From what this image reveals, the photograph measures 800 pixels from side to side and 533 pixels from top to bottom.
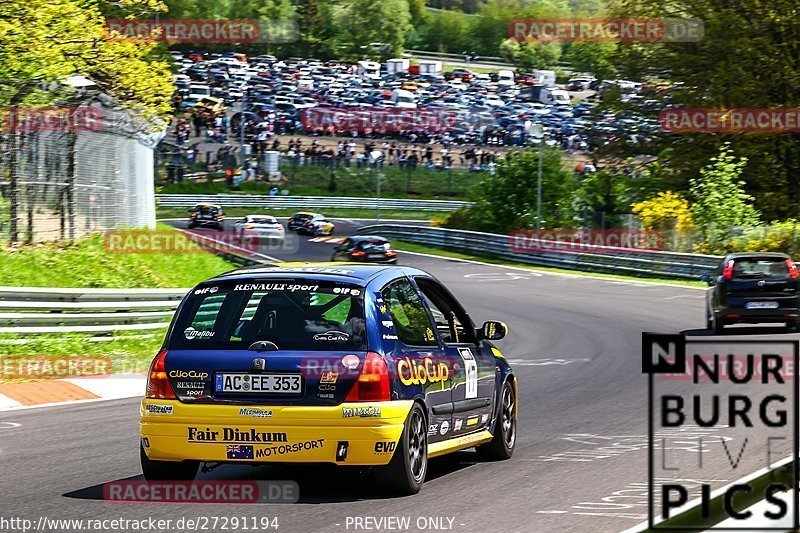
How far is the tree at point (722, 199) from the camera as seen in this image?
4675 cm

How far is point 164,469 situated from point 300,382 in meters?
1.16

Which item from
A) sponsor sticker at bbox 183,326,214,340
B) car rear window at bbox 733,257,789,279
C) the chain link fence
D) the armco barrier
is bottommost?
the armco barrier

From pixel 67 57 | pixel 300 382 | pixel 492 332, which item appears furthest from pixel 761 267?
pixel 300 382

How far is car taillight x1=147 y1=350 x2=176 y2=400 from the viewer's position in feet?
26.4

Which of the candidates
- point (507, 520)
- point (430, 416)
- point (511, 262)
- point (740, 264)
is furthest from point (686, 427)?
point (511, 262)

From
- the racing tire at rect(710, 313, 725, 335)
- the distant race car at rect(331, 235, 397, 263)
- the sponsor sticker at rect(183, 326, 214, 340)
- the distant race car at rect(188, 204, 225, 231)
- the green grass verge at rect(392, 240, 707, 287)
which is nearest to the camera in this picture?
the sponsor sticker at rect(183, 326, 214, 340)

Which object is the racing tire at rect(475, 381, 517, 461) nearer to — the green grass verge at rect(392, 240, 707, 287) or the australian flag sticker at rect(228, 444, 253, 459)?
the australian flag sticker at rect(228, 444, 253, 459)

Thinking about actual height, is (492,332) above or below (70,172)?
below

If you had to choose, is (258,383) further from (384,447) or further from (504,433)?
(504,433)

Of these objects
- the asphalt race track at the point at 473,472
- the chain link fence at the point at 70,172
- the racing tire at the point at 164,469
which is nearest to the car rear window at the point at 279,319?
the racing tire at the point at 164,469

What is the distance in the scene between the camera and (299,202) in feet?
284

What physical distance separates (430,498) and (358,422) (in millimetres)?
728

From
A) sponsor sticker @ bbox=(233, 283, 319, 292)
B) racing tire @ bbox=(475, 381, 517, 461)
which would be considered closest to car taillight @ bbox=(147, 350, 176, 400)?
sponsor sticker @ bbox=(233, 283, 319, 292)

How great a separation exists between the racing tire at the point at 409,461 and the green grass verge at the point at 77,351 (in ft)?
27.7
